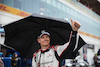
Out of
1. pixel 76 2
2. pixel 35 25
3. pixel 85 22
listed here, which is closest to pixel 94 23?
pixel 85 22

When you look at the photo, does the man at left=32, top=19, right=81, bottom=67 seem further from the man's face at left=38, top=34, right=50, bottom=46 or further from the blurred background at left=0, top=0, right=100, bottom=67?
the blurred background at left=0, top=0, right=100, bottom=67

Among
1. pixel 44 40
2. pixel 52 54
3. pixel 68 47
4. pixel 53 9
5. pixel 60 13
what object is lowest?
pixel 52 54

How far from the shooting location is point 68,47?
264 centimetres

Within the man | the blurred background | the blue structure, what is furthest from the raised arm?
the blue structure

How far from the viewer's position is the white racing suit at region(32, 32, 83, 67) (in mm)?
2619

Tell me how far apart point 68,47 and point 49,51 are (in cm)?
35

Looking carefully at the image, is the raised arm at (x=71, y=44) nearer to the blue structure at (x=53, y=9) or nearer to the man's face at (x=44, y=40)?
the man's face at (x=44, y=40)

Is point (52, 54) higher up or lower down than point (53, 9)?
lower down

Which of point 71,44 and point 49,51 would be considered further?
point 49,51

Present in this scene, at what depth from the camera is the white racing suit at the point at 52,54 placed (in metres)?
2.62

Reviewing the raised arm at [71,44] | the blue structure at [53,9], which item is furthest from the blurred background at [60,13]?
the raised arm at [71,44]

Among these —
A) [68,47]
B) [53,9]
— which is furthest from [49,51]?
[53,9]

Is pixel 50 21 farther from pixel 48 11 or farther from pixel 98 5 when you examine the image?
pixel 98 5

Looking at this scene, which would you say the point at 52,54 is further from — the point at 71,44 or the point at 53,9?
the point at 53,9
